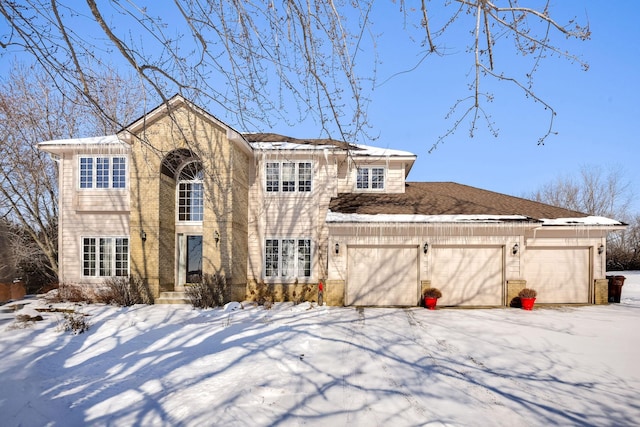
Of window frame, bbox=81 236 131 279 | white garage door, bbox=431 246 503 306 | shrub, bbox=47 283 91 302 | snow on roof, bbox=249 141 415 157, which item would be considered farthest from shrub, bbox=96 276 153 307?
white garage door, bbox=431 246 503 306

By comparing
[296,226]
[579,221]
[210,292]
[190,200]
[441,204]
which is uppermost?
[190,200]

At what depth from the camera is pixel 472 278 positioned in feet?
43.3

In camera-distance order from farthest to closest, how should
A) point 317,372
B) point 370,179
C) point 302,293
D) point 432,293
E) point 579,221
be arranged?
point 370,179
point 302,293
point 579,221
point 432,293
point 317,372

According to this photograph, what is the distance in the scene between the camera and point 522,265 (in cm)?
1302

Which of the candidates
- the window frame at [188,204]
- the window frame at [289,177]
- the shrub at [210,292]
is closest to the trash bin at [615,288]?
the window frame at [289,177]

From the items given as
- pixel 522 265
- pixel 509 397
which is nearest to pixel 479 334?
pixel 509 397

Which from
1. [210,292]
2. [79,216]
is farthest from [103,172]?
[210,292]

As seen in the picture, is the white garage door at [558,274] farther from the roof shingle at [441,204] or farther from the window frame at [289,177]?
the window frame at [289,177]

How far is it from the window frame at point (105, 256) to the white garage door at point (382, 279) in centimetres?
915

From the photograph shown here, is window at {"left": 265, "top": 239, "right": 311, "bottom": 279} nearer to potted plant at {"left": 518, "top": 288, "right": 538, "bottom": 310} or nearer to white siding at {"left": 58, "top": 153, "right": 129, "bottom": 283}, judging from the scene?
white siding at {"left": 58, "top": 153, "right": 129, "bottom": 283}

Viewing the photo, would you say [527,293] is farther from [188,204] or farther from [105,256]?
[105,256]

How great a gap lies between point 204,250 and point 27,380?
6.94 meters

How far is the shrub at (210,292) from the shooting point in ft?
39.7

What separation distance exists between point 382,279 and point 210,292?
6.23 m
